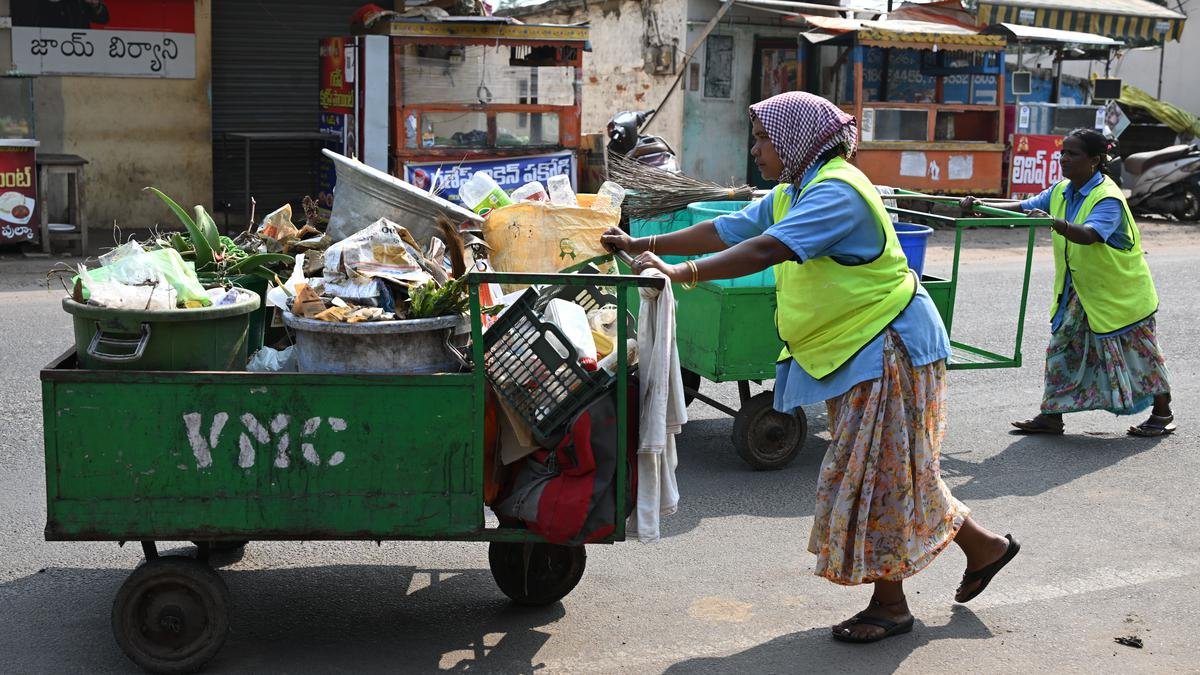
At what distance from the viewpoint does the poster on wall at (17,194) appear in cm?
1042

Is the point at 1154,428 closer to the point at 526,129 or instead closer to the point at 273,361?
the point at 273,361

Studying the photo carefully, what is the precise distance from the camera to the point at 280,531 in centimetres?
350

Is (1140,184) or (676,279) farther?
(1140,184)

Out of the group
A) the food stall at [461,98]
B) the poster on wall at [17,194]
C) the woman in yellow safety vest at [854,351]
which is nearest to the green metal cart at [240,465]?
the woman in yellow safety vest at [854,351]

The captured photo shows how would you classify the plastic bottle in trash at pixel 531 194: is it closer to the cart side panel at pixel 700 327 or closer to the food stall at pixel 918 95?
the cart side panel at pixel 700 327

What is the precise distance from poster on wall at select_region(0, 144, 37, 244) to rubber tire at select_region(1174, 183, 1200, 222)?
14295 millimetres

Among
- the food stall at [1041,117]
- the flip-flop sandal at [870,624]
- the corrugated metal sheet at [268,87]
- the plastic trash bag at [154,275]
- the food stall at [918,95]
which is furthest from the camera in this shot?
the food stall at [1041,117]

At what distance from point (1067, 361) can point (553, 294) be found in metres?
3.66

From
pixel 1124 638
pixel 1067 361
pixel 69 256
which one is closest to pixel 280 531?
pixel 1124 638

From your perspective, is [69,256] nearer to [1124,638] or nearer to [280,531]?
[280,531]

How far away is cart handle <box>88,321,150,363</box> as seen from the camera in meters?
3.36

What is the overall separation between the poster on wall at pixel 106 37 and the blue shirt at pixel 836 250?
10.3m

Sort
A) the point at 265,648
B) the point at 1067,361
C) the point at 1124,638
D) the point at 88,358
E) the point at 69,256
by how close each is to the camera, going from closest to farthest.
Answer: the point at 88,358
the point at 265,648
the point at 1124,638
the point at 1067,361
the point at 69,256

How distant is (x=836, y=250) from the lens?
376 centimetres
